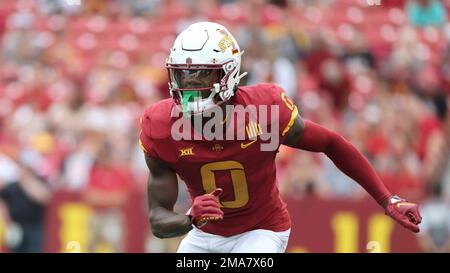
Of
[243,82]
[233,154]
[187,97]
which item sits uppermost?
[187,97]

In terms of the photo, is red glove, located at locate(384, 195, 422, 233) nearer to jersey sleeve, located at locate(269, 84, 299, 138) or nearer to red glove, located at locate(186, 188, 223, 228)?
jersey sleeve, located at locate(269, 84, 299, 138)

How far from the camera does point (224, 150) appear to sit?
659 cm

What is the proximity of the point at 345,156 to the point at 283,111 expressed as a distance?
0.48m

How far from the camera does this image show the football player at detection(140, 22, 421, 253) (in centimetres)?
646

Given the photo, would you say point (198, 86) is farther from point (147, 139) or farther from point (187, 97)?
point (147, 139)

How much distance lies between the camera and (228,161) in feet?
21.6

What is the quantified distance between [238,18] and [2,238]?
14.7 ft

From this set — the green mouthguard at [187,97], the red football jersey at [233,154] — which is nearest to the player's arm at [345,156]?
the red football jersey at [233,154]

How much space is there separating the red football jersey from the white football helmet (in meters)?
0.19

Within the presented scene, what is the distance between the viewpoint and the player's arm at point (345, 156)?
6.61 meters

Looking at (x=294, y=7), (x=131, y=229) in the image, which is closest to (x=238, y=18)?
(x=294, y=7)
